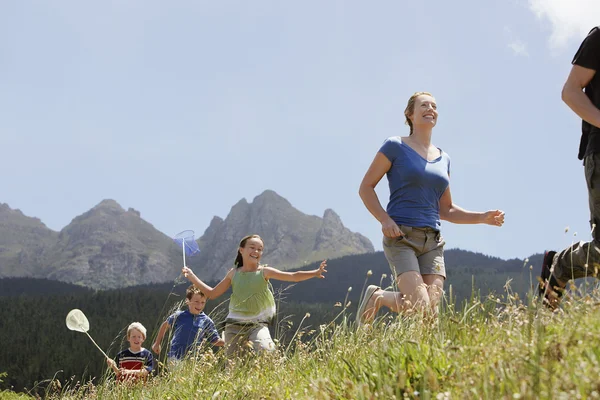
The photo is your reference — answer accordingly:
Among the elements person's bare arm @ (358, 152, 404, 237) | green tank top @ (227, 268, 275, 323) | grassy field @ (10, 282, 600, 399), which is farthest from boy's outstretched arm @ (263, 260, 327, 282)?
grassy field @ (10, 282, 600, 399)

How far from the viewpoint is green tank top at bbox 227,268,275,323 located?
7.26 meters

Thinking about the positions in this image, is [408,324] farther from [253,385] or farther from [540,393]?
[540,393]

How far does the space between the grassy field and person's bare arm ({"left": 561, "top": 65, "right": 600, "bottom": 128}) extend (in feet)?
5.38

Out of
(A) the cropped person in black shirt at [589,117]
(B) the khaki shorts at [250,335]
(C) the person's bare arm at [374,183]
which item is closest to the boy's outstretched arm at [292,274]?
(B) the khaki shorts at [250,335]

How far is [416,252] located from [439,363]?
232cm

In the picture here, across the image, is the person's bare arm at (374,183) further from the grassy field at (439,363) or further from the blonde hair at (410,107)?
the grassy field at (439,363)

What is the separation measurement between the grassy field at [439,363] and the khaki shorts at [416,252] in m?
0.57

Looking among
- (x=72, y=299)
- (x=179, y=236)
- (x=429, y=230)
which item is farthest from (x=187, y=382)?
(x=72, y=299)

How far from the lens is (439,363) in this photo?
→ 2949mm

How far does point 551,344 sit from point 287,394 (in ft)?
5.56

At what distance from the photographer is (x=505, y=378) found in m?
2.31

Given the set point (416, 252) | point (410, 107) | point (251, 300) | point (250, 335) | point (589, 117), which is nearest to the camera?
point (589, 117)

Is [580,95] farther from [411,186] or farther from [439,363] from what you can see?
[439,363]

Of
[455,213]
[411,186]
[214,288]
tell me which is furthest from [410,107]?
[214,288]
